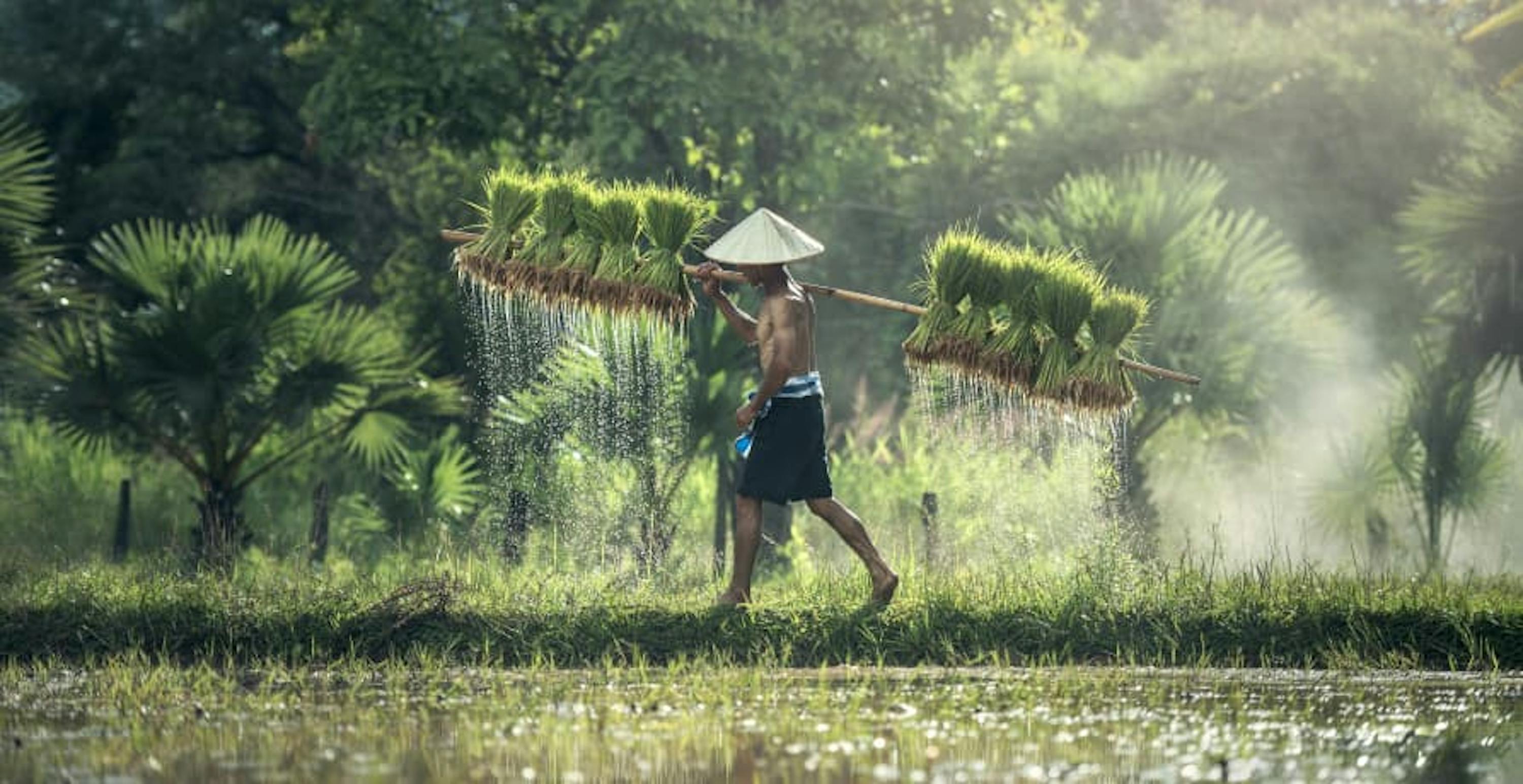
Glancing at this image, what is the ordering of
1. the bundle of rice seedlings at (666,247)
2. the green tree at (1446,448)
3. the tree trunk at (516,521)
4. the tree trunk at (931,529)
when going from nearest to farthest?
the bundle of rice seedlings at (666,247), the tree trunk at (931,529), the tree trunk at (516,521), the green tree at (1446,448)

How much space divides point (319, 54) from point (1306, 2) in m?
20.2

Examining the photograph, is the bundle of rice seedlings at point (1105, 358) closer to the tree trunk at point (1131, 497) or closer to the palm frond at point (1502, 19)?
the tree trunk at point (1131, 497)

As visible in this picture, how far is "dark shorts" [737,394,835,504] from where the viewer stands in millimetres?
13625

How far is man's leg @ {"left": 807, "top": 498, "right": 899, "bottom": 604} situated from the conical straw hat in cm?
130

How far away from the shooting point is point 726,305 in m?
13.9

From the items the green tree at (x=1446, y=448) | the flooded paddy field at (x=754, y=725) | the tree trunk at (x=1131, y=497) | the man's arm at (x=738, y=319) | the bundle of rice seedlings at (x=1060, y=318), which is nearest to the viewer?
the flooded paddy field at (x=754, y=725)

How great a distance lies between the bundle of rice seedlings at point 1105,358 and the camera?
1412 cm

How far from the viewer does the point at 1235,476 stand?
28734mm

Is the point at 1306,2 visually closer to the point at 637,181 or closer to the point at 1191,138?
the point at 1191,138

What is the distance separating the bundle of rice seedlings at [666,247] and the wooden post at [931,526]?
2402mm

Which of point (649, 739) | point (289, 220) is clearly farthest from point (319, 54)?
point (649, 739)

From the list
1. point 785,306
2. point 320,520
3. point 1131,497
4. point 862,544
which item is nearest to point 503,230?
point 785,306

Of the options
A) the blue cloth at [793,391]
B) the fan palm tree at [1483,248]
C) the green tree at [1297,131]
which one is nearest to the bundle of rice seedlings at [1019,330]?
the blue cloth at [793,391]

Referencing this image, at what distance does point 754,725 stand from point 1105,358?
4.40 m
